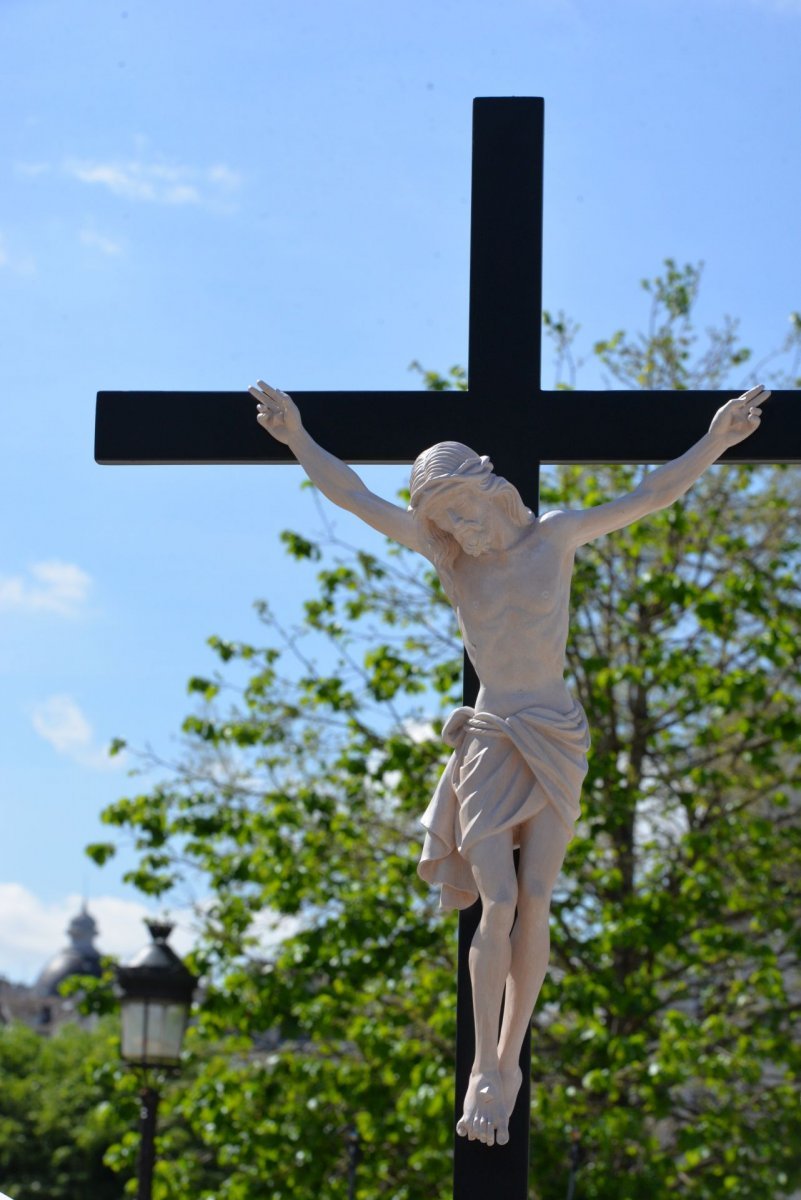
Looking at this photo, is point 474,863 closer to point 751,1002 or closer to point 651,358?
point 751,1002

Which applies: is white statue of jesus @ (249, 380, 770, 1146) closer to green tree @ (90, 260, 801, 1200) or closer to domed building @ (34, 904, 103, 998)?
green tree @ (90, 260, 801, 1200)

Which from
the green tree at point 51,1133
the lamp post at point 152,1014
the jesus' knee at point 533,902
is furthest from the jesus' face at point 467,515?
the green tree at point 51,1133

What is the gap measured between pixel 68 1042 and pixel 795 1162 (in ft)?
109

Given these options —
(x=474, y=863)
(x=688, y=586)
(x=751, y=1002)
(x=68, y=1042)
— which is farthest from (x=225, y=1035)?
(x=68, y=1042)

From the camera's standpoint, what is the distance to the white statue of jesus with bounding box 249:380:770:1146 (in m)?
4.81

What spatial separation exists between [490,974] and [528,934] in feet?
0.46

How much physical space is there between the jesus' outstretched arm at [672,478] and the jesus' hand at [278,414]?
89 centimetres

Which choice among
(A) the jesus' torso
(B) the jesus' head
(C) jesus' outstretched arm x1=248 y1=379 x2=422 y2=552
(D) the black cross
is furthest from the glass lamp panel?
(B) the jesus' head

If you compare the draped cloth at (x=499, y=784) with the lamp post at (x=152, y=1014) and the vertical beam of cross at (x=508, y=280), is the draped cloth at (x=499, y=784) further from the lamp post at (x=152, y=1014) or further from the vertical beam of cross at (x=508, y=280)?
the lamp post at (x=152, y=1014)

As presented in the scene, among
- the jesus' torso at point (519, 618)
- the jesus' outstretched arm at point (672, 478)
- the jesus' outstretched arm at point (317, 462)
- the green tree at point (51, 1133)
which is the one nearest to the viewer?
the jesus' torso at point (519, 618)

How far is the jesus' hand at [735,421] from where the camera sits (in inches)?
212

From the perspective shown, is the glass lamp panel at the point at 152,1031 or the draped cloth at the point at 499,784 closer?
the draped cloth at the point at 499,784

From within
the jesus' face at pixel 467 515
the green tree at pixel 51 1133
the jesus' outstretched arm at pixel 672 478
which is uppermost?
the green tree at pixel 51 1133

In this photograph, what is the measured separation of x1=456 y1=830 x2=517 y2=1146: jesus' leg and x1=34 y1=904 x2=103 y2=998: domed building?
90485 millimetres
